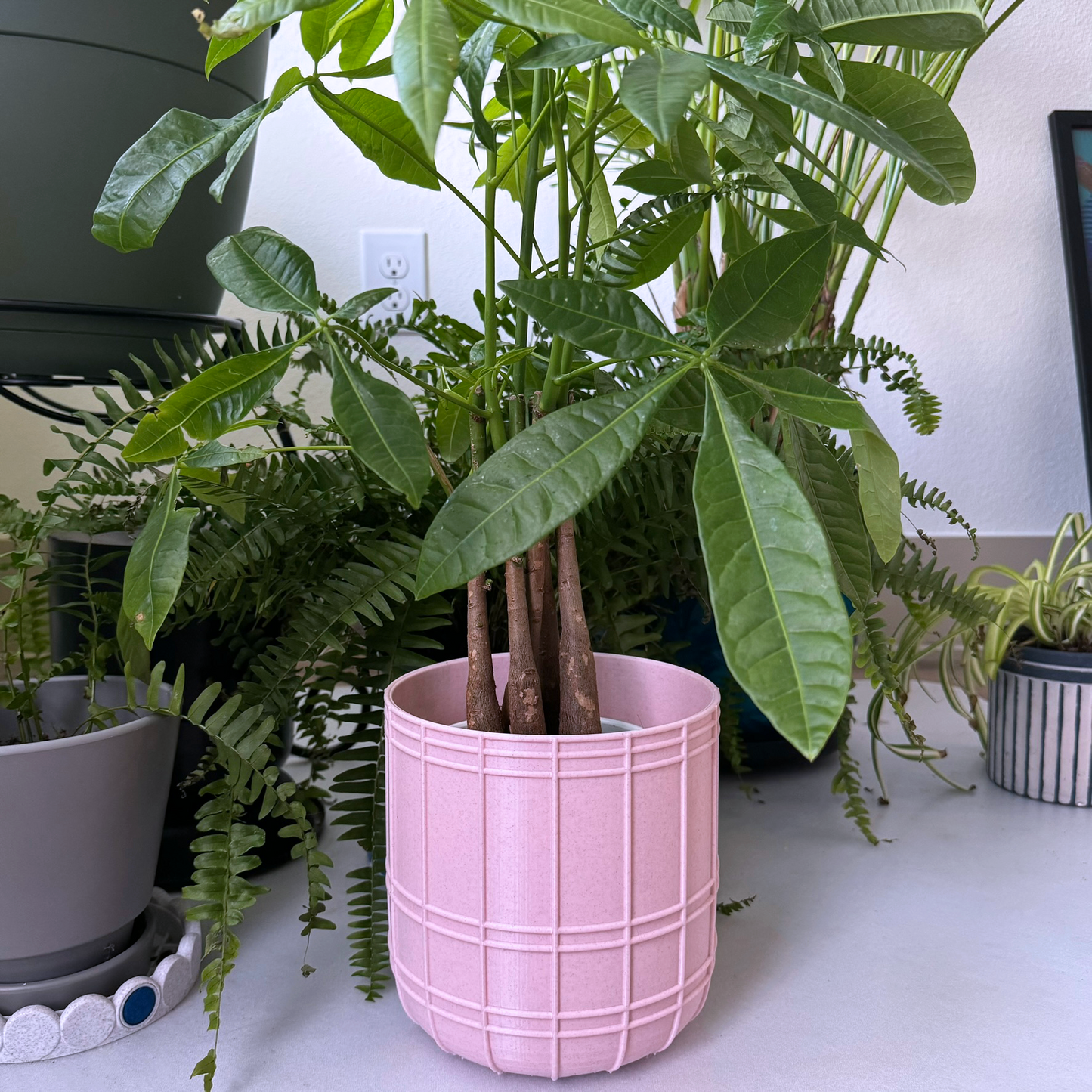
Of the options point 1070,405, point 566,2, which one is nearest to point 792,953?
point 566,2

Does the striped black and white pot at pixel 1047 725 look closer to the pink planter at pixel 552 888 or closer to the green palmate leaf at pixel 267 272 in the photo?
the pink planter at pixel 552 888

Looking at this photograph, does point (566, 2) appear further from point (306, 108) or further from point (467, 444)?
point (306, 108)

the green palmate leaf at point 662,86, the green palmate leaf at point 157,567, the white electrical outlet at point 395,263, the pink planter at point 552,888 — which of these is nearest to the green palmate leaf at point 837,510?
the pink planter at point 552,888

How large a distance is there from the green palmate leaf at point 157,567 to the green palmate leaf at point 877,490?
1.05 feet

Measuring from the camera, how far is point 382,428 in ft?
1.22

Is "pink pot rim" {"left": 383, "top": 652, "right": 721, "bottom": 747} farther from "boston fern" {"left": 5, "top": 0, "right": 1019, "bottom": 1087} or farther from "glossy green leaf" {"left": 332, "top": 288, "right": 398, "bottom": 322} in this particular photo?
"glossy green leaf" {"left": 332, "top": 288, "right": 398, "bottom": 322}

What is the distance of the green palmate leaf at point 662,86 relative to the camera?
0.29 m

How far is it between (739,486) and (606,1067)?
31 cm

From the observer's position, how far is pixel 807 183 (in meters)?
0.42

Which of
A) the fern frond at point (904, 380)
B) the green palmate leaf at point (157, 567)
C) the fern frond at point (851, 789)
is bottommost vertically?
the fern frond at point (851, 789)

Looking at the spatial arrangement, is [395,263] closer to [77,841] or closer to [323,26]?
[323,26]

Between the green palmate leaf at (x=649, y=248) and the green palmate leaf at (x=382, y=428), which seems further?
the green palmate leaf at (x=649, y=248)

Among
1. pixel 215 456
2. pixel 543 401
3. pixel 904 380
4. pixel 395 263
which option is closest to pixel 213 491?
pixel 215 456

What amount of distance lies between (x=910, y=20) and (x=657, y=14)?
0.13 meters
